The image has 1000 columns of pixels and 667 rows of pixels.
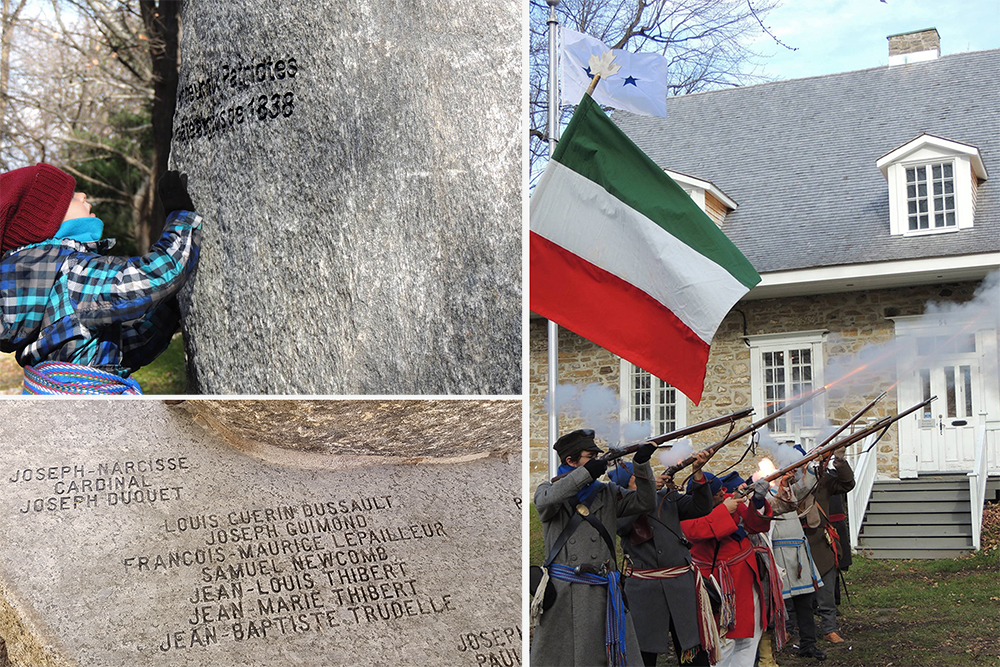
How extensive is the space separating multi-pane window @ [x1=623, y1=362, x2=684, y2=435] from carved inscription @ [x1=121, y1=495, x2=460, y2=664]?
351cm

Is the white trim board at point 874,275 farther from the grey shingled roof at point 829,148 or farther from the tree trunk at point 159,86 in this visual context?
the tree trunk at point 159,86

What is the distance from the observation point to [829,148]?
6.38m

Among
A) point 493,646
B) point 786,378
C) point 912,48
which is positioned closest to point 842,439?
point 786,378

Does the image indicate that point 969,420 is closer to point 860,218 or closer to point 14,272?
point 860,218

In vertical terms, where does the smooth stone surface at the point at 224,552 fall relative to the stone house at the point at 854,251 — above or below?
below

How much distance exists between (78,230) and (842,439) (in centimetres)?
447

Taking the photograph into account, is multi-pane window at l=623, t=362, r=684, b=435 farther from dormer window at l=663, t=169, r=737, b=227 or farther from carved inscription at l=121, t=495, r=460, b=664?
carved inscription at l=121, t=495, r=460, b=664

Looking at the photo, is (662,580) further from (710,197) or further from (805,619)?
(710,197)

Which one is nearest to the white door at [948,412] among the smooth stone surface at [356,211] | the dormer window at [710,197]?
the dormer window at [710,197]

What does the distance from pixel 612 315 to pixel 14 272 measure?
2.21 m

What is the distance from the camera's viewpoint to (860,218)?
611 cm

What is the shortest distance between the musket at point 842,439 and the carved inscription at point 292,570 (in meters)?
2.92

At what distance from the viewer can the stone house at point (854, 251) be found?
5449mm

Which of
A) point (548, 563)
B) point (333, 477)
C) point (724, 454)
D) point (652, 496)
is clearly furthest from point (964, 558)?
point (333, 477)
